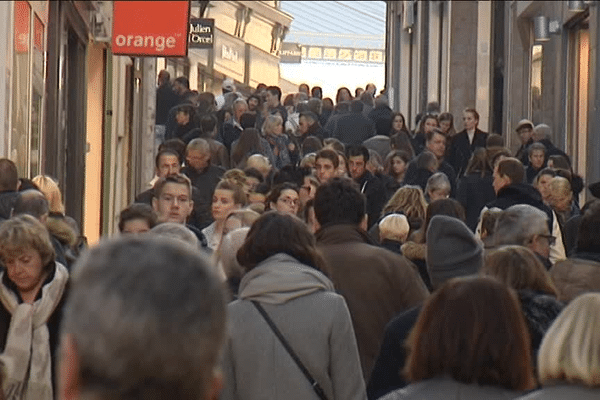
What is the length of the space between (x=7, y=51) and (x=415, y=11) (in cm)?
3177

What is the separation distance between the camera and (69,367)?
248 cm

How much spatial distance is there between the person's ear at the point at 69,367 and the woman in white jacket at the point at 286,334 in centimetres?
364

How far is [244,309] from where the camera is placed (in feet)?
20.4

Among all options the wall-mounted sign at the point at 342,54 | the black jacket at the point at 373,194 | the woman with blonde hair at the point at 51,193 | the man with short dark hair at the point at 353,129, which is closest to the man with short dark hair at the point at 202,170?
the black jacket at the point at 373,194

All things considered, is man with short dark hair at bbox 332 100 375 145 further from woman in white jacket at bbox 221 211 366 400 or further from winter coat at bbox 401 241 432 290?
woman in white jacket at bbox 221 211 366 400

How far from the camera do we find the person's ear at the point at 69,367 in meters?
2.47

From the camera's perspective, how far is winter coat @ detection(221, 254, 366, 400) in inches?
244

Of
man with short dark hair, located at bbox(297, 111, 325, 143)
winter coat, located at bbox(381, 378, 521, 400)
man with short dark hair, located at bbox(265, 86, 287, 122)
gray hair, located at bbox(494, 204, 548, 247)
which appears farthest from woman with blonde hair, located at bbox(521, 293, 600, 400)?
man with short dark hair, located at bbox(265, 86, 287, 122)

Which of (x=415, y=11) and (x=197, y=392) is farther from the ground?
(x=415, y=11)

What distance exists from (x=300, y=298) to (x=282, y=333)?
0.48 feet

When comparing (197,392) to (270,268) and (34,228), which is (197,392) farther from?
(34,228)

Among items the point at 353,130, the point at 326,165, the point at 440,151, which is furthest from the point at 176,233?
the point at 353,130

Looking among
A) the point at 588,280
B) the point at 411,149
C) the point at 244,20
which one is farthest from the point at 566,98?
the point at 244,20

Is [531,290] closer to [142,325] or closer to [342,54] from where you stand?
[142,325]
